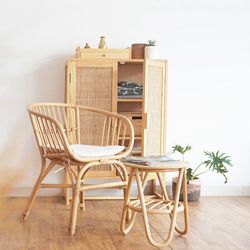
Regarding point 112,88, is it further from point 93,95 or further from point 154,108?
point 154,108

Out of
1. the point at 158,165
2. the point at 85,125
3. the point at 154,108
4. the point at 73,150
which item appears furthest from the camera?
the point at 154,108

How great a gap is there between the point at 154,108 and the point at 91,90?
0.53 metres

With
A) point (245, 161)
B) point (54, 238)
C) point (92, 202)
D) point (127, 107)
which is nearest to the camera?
point (54, 238)

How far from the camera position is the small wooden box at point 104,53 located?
3375 millimetres

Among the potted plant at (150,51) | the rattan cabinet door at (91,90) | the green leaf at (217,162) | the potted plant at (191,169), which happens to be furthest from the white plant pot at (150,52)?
the green leaf at (217,162)

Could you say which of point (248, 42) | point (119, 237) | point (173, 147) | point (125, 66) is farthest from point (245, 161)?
point (119, 237)

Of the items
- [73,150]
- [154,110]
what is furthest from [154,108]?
[73,150]

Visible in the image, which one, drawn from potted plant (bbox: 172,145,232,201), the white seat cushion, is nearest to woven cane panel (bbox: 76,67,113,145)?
the white seat cushion

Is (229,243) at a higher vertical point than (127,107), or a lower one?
lower

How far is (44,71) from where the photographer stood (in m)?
3.58

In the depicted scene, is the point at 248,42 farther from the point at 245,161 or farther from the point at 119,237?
the point at 119,237

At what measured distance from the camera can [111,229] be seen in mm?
2639

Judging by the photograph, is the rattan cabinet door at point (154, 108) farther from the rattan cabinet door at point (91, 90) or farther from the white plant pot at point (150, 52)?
the rattan cabinet door at point (91, 90)

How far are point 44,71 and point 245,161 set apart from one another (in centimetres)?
197
